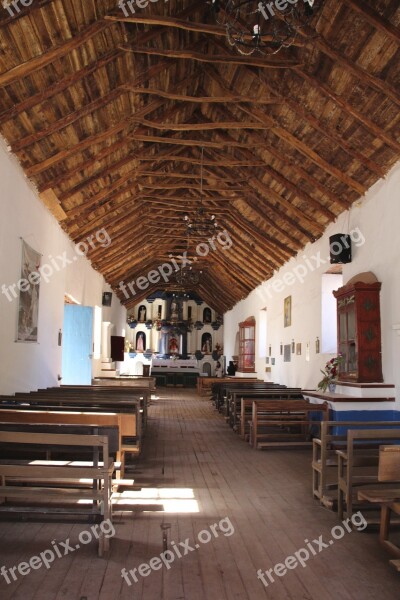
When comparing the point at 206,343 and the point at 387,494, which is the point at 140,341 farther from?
the point at 387,494

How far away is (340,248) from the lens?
9.17 metres

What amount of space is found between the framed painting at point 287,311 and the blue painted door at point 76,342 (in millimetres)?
4948

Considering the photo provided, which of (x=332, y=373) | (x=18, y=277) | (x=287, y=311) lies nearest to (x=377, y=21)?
(x=332, y=373)

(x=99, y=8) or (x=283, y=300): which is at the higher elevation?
(x=99, y=8)

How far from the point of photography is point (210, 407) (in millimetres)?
15805

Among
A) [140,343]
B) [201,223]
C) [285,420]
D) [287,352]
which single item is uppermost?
Answer: [201,223]

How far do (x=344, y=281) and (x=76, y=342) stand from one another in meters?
6.36

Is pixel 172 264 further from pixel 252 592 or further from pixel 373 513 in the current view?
pixel 252 592

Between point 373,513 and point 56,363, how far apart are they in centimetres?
720

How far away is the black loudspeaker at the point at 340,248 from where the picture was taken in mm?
9086

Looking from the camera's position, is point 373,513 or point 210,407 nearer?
point 373,513

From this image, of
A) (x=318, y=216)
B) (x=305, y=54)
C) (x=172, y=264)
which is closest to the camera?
(x=305, y=54)

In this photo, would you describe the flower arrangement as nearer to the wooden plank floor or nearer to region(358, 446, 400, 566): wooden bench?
the wooden plank floor

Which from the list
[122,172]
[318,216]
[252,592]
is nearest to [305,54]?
[318,216]
